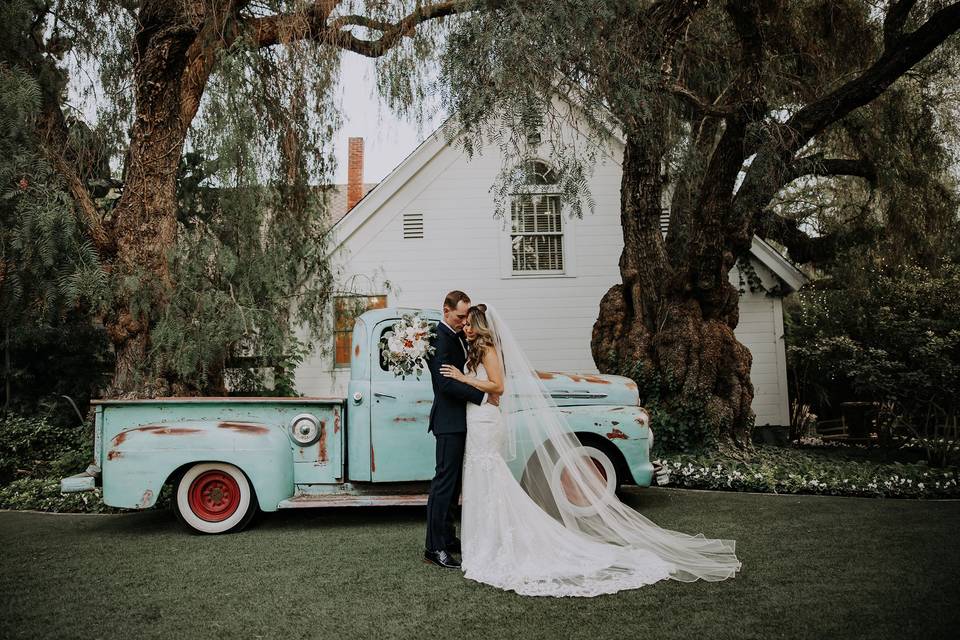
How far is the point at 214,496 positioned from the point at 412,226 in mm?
7039

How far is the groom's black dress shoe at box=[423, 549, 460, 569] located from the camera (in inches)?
185

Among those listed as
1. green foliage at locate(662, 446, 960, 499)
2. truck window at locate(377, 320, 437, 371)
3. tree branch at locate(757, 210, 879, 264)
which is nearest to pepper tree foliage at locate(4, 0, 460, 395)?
truck window at locate(377, 320, 437, 371)

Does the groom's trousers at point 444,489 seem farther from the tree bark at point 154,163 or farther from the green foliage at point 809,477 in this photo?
the tree bark at point 154,163

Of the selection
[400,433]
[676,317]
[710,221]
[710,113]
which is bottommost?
[400,433]

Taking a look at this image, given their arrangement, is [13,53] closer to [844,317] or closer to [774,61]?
[774,61]

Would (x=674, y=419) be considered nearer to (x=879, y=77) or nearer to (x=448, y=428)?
(x=879, y=77)

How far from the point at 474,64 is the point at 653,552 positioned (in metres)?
4.51

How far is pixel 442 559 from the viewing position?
4.73 metres

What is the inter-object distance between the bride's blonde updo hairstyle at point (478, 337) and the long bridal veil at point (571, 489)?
0.12 meters

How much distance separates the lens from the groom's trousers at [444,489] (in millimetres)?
4812

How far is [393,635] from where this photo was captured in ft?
11.4

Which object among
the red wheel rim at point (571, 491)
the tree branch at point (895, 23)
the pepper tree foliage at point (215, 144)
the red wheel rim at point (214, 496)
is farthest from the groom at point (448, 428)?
the tree branch at point (895, 23)

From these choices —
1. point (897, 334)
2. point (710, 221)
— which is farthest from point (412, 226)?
point (897, 334)

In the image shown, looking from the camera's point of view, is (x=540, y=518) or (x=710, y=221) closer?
(x=540, y=518)
